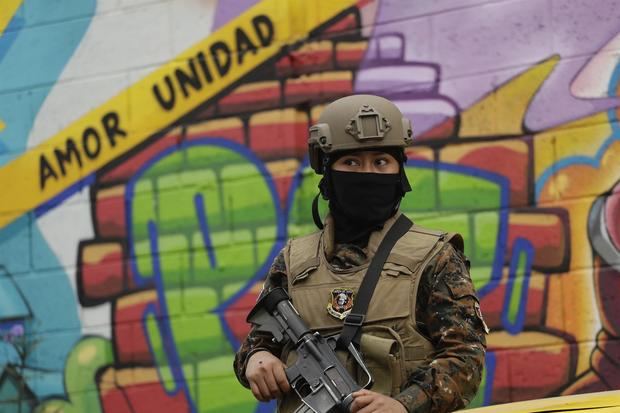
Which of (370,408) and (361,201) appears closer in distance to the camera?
(370,408)

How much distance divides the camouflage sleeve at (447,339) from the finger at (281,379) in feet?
0.97

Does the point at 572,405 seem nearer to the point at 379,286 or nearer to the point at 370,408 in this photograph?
the point at 370,408

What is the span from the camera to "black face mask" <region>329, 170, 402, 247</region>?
3.29m

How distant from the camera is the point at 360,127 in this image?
129 inches

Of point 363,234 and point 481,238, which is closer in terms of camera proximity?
point 363,234

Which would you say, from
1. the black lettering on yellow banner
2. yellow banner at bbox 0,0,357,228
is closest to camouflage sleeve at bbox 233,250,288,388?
yellow banner at bbox 0,0,357,228

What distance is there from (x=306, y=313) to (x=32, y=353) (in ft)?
12.3

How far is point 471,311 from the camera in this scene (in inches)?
125

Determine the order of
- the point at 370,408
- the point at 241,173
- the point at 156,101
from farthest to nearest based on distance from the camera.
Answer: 1. the point at 156,101
2. the point at 241,173
3. the point at 370,408

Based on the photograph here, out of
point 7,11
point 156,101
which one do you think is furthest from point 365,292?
point 7,11

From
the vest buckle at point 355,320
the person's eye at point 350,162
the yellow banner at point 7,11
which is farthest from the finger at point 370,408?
the yellow banner at point 7,11

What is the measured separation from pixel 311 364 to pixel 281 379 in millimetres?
95

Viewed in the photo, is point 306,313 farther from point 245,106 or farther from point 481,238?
point 245,106

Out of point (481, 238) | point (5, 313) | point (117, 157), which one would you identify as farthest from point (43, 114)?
point (481, 238)
